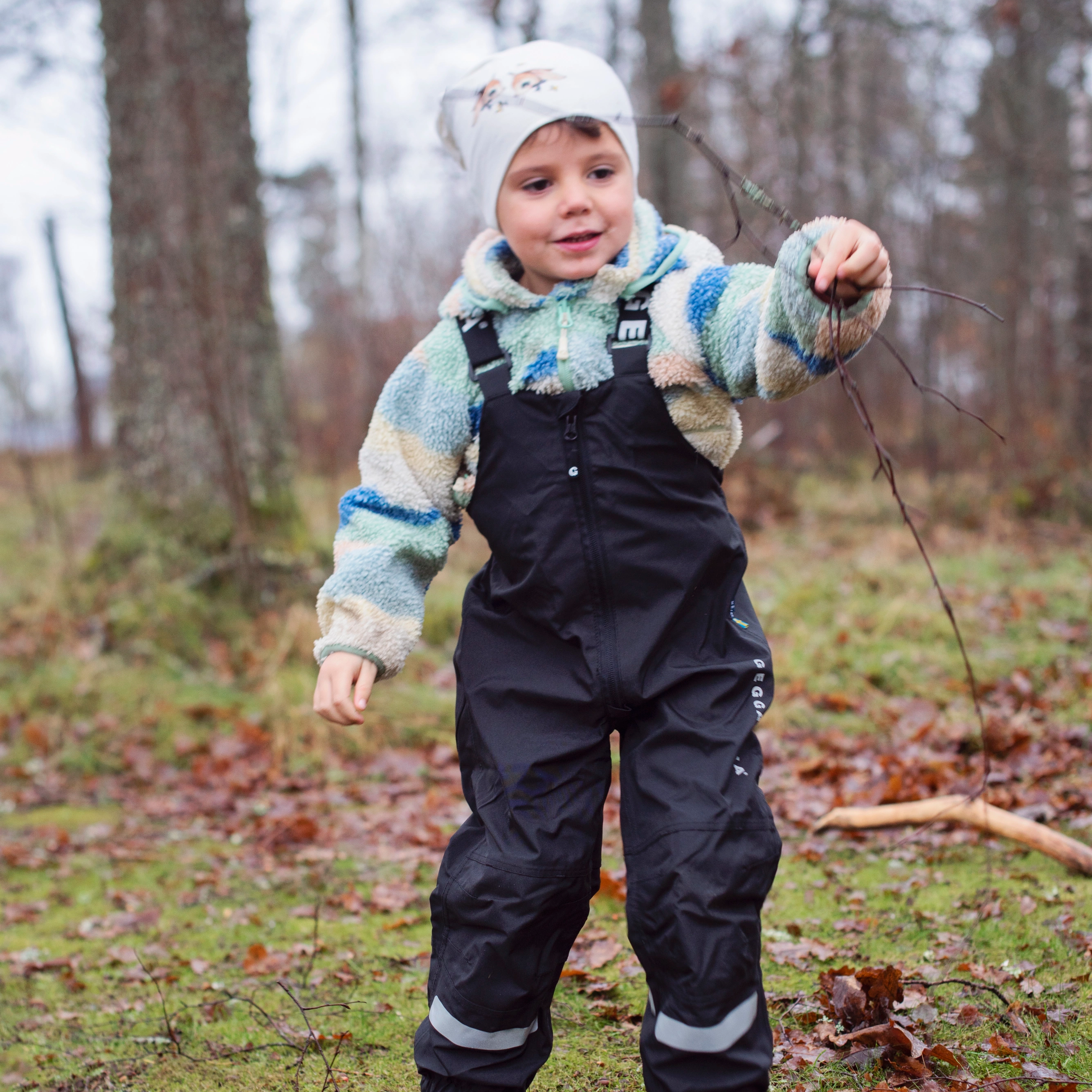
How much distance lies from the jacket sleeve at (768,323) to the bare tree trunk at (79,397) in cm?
1621

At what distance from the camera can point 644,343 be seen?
84.2 inches

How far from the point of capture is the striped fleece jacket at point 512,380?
2.06 m

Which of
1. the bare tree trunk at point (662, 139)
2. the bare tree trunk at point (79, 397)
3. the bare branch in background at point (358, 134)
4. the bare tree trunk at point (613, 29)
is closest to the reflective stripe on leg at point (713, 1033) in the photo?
the bare tree trunk at point (662, 139)

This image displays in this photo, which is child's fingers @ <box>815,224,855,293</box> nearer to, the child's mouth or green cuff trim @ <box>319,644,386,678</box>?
the child's mouth

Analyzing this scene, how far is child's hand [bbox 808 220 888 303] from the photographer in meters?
1.71

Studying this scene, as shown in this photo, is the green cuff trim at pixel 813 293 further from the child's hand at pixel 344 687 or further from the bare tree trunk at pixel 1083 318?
the bare tree trunk at pixel 1083 318

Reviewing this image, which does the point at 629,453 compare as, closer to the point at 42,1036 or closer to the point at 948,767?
the point at 42,1036

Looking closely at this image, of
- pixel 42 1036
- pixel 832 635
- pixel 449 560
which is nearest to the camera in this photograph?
pixel 42 1036

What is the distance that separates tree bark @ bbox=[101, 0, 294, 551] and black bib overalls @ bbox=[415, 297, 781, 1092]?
15.0 ft

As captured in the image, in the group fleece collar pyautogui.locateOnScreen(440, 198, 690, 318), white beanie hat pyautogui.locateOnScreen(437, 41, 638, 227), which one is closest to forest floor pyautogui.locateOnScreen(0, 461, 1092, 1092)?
fleece collar pyautogui.locateOnScreen(440, 198, 690, 318)

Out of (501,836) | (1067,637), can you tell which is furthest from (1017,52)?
(501,836)

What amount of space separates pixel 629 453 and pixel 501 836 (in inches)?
31.6

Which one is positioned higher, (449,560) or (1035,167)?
(1035,167)

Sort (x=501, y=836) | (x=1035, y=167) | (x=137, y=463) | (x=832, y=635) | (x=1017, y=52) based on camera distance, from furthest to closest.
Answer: (x=1017, y=52) < (x=1035, y=167) < (x=137, y=463) < (x=832, y=635) < (x=501, y=836)
